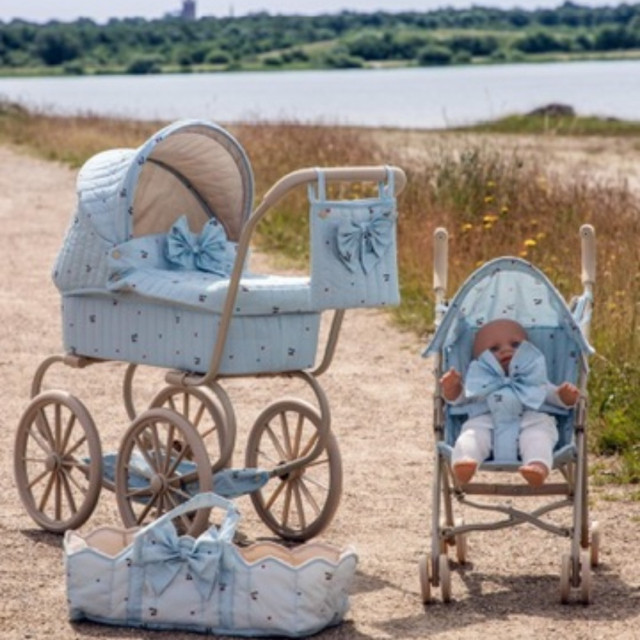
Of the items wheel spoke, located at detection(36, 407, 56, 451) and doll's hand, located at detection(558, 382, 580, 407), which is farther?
wheel spoke, located at detection(36, 407, 56, 451)

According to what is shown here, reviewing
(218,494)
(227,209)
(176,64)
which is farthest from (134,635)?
(176,64)

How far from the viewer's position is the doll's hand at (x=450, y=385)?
6.65m

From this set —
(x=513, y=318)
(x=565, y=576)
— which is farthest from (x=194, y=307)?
(x=565, y=576)

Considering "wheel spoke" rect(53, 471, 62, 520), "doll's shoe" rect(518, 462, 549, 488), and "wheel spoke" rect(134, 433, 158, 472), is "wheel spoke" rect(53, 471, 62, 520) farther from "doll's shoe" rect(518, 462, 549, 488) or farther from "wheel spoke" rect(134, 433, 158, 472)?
"doll's shoe" rect(518, 462, 549, 488)

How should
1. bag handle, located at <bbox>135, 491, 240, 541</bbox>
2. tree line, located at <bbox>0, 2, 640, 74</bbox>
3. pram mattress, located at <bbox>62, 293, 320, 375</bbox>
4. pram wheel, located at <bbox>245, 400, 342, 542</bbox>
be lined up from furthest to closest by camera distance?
tree line, located at <bbox>0, 2, 640, 74</bbox> < pram wheel, located at <bbox>245, 400, 342, 542</bbox> < pram mattress, located at <bbox>62, 293, 320, 375</bbox> < bag handle, located at <bbox>135, 491, 240, 541</bbox>

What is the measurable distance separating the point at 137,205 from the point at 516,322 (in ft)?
5.36

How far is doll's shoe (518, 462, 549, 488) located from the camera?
20.4 feet

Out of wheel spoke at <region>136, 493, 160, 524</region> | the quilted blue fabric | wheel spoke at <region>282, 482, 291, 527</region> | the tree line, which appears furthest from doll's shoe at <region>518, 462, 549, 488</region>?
the tree line

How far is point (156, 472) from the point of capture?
23.1 feet

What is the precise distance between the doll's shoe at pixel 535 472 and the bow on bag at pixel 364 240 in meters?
0.88

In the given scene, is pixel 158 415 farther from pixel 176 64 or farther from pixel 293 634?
pixel 176 64

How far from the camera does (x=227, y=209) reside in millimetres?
7762

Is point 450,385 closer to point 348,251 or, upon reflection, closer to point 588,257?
point 348,251

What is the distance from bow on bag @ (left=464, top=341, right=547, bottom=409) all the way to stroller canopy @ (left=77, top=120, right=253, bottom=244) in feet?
4.68
